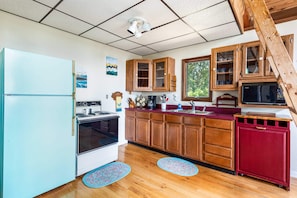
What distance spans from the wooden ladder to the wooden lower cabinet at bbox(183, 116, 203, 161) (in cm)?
148

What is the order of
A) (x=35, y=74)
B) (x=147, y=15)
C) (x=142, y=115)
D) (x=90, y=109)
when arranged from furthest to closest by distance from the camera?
(x=142, y=115) → (x=90, y=109) → (x=147, y=15) → (x=35, y=74)

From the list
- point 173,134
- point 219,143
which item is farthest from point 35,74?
point 219,143

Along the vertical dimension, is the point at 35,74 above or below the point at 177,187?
above

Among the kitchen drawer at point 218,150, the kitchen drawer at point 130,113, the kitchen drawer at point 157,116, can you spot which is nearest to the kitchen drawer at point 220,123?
the kitchen drawer at point 218,150

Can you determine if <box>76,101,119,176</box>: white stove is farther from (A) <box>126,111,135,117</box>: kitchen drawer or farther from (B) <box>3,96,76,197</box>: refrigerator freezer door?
(A) <box>126,111,135,117</box>: kitchen drawer

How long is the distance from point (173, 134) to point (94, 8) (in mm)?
2474

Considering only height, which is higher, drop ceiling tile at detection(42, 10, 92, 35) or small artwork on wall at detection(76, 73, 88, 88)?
drop ceiling tile at detection(42, 10, 92, 35)

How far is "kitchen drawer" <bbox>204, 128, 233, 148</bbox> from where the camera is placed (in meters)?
2.37

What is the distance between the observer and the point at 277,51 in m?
1.24

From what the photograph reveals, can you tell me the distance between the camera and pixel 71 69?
2.11 meters

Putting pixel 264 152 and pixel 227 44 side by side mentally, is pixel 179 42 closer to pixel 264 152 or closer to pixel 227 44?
pixel 227 44

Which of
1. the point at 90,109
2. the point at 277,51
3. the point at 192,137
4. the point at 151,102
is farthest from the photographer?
the point at 151,102

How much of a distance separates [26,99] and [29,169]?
826 millimetres

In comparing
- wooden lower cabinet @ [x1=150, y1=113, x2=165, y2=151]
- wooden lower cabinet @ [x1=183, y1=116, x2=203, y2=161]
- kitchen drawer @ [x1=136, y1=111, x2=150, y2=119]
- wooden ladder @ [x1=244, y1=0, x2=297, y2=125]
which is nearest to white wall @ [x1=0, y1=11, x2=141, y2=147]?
kitchen drawer @ [x1=136, y1=111, x2=150, y2=119]
